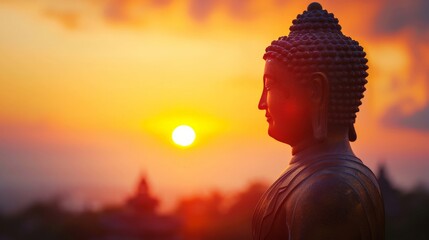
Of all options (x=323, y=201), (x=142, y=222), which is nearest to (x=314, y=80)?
(x=323, y=201)

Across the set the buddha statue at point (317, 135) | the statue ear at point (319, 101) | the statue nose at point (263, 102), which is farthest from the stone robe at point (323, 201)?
the statue nose at point (263, 102)

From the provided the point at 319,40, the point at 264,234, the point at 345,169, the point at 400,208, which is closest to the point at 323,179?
the point at 345,169

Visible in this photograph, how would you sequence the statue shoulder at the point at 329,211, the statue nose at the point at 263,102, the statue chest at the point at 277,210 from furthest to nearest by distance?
1. the statue nose at the point at 263,102
2. the statue chest at the point at 277,210
3. the statue shoulder at the point at 329,211

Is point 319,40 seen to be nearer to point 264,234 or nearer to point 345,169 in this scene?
point 345,169

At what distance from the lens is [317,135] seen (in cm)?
578

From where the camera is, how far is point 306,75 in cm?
579

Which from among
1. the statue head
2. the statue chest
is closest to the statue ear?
the statue head

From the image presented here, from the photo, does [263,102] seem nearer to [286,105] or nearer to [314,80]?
[286,105]

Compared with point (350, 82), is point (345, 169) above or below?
below

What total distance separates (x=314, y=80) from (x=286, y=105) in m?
0.27

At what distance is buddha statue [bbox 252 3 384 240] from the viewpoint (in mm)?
5508

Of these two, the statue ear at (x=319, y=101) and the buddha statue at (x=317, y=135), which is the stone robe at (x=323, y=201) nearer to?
the buddha statue at (x=317, y=135)

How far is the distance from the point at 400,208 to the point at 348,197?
45.2 ft

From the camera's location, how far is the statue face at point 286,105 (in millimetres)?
5855
